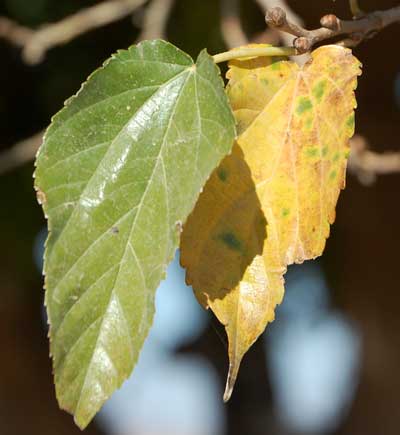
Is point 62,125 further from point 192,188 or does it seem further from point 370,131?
point 370,131

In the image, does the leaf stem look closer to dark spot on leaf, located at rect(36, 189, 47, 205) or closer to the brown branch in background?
dark spot on leaf, located at rect(36, 189, 47, 205)

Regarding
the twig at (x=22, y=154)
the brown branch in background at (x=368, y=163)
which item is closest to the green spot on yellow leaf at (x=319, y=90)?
the brown branch in background at (x=368, y=163)

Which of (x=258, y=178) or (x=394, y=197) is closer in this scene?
(x=258, y=178)

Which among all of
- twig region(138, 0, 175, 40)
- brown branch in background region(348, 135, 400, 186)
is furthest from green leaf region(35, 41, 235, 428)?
twig region(138, 0, 175, 40)

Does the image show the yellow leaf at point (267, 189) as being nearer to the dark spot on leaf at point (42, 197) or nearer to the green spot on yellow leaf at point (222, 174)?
the green spot on yellow leaf at point (222, 174)

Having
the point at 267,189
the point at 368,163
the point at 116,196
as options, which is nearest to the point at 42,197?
the point at 116,196

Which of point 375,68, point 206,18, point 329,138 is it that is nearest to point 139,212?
point 329,138
